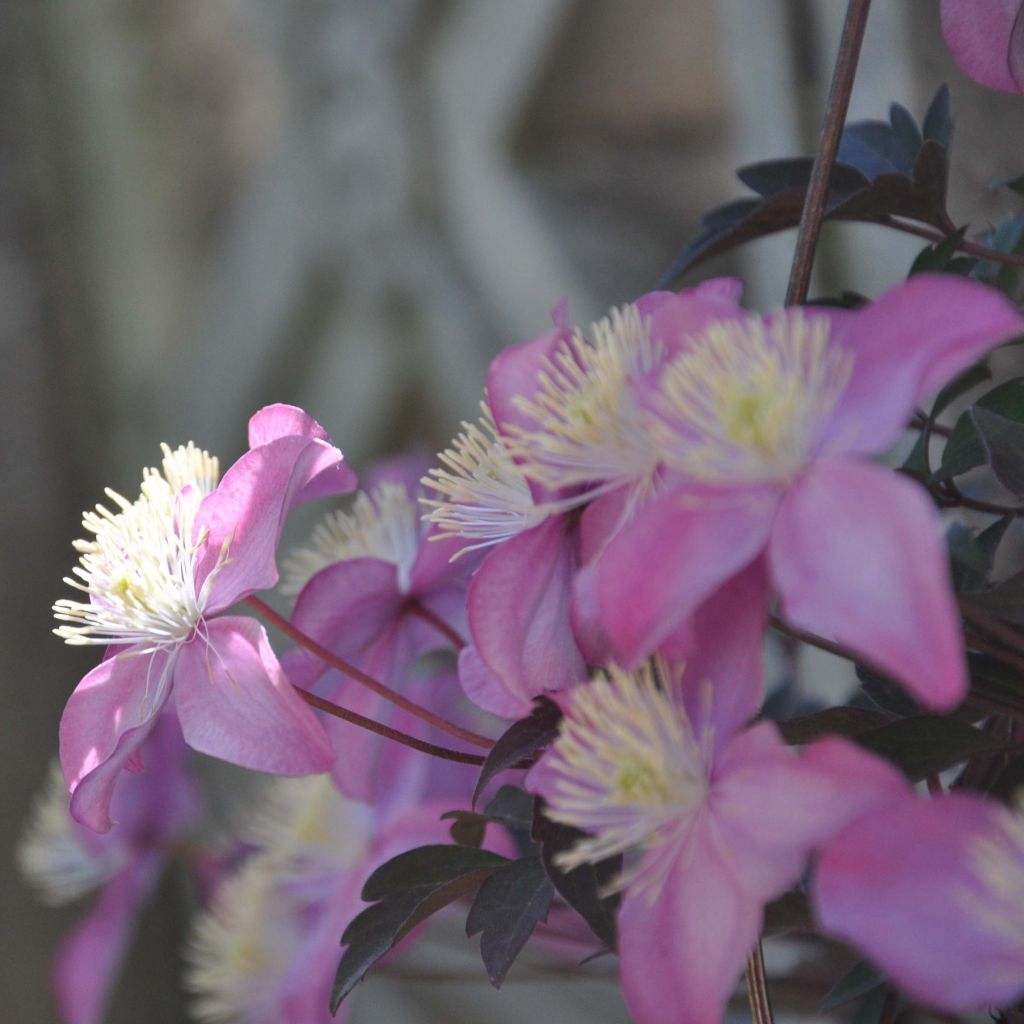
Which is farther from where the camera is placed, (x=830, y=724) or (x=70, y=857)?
(x=70, y=857)

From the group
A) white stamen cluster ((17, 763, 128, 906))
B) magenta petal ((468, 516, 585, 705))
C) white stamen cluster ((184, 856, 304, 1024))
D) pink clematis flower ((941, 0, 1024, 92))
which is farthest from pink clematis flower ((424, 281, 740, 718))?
white stamen cluster ((17, 763, 128, 906))

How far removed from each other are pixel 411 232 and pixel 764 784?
0.79 m

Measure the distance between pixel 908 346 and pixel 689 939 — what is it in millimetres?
112

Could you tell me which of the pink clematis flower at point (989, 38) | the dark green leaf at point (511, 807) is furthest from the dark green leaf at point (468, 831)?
the pink clematis flower at point (989, 38)

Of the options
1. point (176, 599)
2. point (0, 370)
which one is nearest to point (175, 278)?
point (0, 370)

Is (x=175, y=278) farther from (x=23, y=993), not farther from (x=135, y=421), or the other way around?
(x=23, y=993)

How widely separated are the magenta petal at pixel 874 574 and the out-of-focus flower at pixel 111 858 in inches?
16.8

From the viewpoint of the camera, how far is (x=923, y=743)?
26 centimetres

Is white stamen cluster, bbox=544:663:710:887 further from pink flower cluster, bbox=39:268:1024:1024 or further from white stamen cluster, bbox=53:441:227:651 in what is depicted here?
white stamen cluster, bbox=53:441:227:651

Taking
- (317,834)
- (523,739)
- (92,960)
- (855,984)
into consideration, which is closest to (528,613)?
(523,739)

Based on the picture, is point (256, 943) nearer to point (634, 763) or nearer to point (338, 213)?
point (634, 763)

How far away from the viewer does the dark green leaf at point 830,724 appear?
0.28 meters

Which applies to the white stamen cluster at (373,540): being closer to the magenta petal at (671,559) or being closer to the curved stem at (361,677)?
the curved stem at (361,677)

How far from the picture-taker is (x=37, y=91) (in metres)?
1.17
